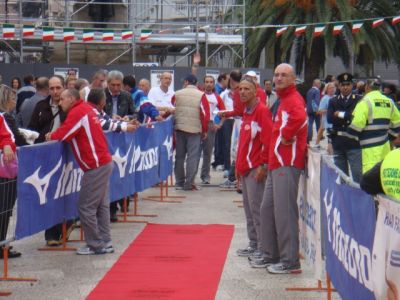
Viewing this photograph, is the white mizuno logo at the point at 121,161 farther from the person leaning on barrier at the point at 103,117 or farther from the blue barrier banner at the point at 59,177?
the person leaning on barrier at the point at 103,117

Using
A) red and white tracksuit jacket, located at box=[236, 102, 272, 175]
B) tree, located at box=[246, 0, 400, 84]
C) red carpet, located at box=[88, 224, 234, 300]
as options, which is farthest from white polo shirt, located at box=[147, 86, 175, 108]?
tree, located at box=[246, 0, 400, 84]

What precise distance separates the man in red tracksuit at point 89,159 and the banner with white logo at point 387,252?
17.0 ft

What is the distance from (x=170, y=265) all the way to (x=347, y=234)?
3810 millimetres

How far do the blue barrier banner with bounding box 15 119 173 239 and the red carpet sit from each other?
2.75 ft

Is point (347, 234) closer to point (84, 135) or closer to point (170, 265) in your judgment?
point (170, 265)

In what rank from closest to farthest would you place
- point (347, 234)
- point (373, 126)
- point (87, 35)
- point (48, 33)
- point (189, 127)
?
1. point (347, 234)
2. point (373, 126)
3. point (189, 127)
4. point (48, 33)
5. point (87, 35)

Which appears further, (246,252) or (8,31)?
(8,31)

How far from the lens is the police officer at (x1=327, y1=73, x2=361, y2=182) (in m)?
12.8

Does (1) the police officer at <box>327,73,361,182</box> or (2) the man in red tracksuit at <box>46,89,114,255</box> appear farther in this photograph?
(1) the police officer at <box>327,73,361,182</box>

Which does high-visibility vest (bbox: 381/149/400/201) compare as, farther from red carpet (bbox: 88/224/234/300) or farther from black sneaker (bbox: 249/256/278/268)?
black sneaker (bbox: 249/256/278/268)

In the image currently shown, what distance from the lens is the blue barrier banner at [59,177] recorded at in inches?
365

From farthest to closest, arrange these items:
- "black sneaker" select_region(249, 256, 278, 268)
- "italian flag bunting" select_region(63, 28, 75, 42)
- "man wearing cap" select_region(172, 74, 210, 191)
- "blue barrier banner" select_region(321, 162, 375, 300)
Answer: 1. "italian flag bunting" select_region(63, 28, 75, 42)
2. "man wearing cap" select_region(172, 74, 210, 191)
3. "black sneaker" select_region(249, 256, 278, 268)
4. "blue barrier banner" select_region(321, 162, 375, 300)

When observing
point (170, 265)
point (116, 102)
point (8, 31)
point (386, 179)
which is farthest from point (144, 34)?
point (386, 179)

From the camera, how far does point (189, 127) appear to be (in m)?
17.4
